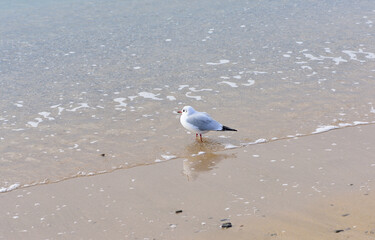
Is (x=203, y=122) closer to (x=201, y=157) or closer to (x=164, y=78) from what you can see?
(x=201, y=157)

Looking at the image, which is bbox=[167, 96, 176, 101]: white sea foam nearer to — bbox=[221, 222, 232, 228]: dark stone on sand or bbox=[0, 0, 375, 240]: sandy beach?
bbox=[0, 0, 375, 240]: sandy beach

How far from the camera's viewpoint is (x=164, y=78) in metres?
10.2

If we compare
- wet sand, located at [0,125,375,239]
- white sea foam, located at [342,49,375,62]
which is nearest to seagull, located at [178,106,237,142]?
wet sand, located at [0,125,375,239]

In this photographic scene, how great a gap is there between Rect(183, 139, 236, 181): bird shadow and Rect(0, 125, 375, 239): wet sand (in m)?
0.01

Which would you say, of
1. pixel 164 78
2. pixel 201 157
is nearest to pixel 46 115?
pixel 164 78

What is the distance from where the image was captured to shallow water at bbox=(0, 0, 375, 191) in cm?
738

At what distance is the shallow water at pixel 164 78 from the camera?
7379 millimetres

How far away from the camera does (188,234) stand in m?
4.91

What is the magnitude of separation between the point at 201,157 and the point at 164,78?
3.53 m

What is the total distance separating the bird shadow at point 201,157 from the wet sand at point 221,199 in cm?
1

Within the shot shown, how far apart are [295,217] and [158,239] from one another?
1295mm

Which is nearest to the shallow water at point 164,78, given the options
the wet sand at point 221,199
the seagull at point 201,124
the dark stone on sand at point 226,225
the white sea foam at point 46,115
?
the white sea foam at point 46,115

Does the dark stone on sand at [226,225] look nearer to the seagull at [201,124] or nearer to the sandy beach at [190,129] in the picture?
the sandy beach at [190,129]

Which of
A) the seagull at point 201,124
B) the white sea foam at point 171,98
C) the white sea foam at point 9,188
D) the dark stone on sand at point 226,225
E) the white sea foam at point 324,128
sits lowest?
the white sea foam at point 171,98
